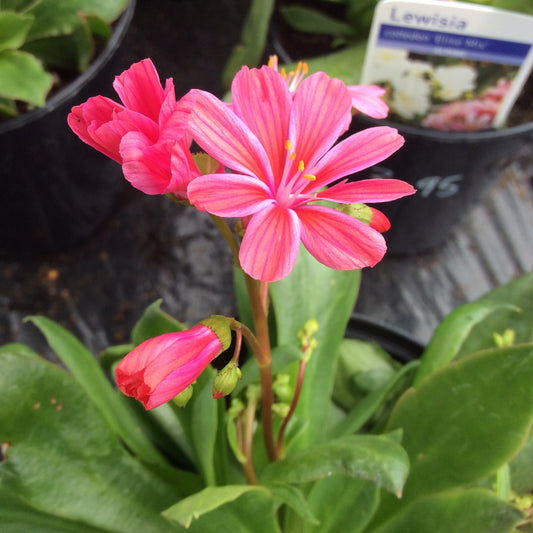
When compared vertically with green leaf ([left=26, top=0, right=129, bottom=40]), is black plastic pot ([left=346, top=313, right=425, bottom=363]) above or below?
below

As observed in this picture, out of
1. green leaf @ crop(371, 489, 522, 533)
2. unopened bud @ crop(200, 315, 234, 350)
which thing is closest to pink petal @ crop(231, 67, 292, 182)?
unopened bud @ crop(200, 315, 234, 350)

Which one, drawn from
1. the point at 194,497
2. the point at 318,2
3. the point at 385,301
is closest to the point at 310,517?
the point at 194,497

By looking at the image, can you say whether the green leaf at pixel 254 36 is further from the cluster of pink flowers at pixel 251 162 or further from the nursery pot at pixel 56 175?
the cluster of pink flowers at pixel 251 162

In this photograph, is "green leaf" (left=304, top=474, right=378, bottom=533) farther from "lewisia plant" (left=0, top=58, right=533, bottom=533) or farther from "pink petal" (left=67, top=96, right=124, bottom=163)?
"pink petal" (left=67, top=96, right=124, bottom=163)

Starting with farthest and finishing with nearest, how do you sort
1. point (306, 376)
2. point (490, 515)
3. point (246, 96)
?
point (306, 376) < point (490, 515) < point (246, 96)

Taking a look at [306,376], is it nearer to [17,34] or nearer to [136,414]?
[136,414]

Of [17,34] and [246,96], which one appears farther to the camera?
[17,34]

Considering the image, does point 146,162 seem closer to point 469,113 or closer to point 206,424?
point 206,424
